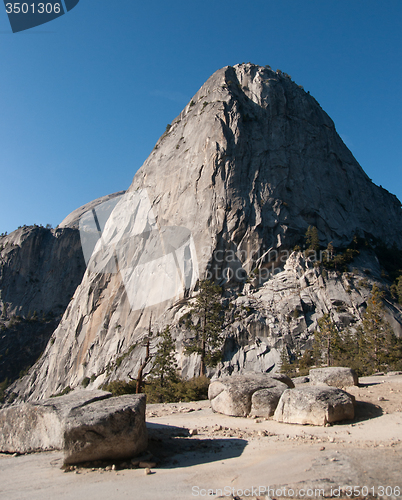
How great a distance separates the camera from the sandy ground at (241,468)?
13.7 ft

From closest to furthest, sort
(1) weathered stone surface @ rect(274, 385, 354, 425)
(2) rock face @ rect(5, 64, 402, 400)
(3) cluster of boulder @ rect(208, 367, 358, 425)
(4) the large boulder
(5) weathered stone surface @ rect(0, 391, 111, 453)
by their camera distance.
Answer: (5) weathered stone surface @ rect(0, 391, 111, 453), (1) weathered stone surface @ rect(274, 385, 354, 425), (3) cluster of boulder @ rect(208, 367, 358, 425), (4) the large boulder, (2) rock face @ rect(5, 64, 402, 400)

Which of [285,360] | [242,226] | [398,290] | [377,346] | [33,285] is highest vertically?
[242,226]

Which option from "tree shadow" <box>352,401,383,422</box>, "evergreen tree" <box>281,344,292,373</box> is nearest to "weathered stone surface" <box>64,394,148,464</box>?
"tree shadow" <box>352,401,383,422</box>

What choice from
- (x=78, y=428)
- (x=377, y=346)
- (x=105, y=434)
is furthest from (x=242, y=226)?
(x=78, y=428)

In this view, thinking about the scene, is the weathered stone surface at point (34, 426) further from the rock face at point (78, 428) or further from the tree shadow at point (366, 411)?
the tree shadow at point (366, 411)

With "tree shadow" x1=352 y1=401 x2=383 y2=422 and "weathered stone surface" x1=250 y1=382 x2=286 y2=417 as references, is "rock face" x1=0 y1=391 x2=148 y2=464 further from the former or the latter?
"tree shadow" x1=352 y1=401 x2=383 y2=422

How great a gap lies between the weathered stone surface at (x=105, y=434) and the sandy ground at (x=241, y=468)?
211 mm

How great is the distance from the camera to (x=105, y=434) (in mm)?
5238

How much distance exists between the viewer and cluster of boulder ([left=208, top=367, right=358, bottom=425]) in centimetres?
773

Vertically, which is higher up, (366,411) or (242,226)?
(242,226)

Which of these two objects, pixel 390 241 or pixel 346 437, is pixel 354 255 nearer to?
pixel 390 241

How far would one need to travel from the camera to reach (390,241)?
5650 centimetres

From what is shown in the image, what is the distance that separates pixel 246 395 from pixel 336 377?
3.92 m

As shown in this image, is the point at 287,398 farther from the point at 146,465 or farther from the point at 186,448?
the point at 146,465
